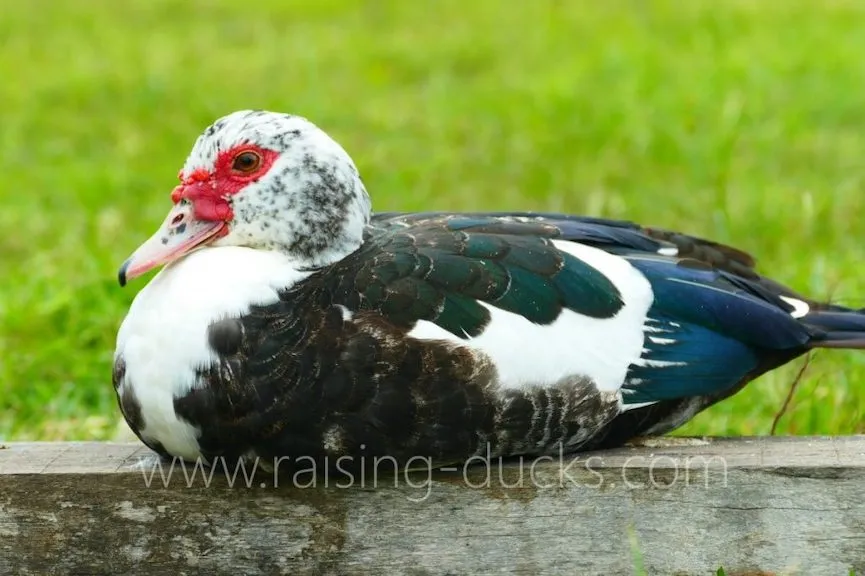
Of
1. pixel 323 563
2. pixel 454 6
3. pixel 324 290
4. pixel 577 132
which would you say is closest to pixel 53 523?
pixel 323 563

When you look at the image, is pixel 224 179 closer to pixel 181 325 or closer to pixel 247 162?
pixel 247 162

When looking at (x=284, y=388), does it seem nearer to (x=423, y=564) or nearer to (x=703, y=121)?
(x=423, y=564)

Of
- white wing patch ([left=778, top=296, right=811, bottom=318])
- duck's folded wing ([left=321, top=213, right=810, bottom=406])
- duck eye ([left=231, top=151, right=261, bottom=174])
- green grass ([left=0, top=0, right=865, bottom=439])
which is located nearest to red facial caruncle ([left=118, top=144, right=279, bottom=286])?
duck eye ([left=231, top=151, right=261, bottom=174])

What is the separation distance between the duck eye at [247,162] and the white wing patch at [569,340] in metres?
0.55

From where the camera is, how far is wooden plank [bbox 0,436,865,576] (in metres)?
2.88

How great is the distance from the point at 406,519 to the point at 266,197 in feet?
2.55

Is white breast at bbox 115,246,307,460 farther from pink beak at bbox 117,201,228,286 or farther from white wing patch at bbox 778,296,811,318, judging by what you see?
white wing patch at bbox 778,296,811,318

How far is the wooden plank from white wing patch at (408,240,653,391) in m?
0.20

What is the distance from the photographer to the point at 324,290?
2941mm

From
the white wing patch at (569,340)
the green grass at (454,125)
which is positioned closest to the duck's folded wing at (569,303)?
the white wing patch at (569,340)

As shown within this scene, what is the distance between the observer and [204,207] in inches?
123

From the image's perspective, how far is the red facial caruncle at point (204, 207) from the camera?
3.09 meters

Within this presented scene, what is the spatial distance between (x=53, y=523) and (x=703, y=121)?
5615 millimetres

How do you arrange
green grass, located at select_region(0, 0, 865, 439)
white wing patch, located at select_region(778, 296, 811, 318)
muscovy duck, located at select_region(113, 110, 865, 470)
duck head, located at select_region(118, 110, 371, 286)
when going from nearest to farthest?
muscovy duck, located at select_region(113, 110, 865, 470), duck head, located at select_region(118, 110, 371, 286), white wing patch, located at select_region(778, 296, 811, 318), green grass, located at select_region(0, 0, 865, 439)
